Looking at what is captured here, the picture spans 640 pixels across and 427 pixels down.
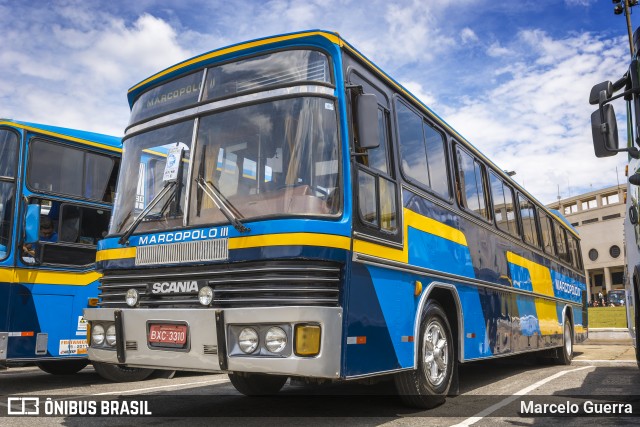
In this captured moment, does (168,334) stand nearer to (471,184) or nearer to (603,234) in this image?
(471,184)

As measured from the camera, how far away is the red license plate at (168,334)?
4754mm

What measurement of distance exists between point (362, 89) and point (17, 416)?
467 cm

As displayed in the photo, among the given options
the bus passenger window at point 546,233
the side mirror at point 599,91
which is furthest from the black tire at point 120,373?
the bus passenger window at point 546,233

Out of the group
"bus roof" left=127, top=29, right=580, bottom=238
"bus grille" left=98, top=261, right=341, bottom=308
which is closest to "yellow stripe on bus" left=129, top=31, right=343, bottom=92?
"bus roof" left=127, top=29, right=580, bottom=238

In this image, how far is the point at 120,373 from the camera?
9.11 metres

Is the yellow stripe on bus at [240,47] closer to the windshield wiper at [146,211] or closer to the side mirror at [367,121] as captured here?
the side mirror at [367,121]

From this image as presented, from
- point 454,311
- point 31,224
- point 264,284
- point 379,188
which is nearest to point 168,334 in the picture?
point 264,284

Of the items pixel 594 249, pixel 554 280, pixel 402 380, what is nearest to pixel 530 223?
pixel 554 280

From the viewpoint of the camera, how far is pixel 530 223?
11273 mm

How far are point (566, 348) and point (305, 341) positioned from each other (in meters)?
10.3

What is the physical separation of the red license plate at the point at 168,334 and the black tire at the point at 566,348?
33.0 ft

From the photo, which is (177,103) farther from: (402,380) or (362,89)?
(402,380)

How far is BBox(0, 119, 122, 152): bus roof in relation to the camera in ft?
27.6

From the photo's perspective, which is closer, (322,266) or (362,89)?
(322,266)
